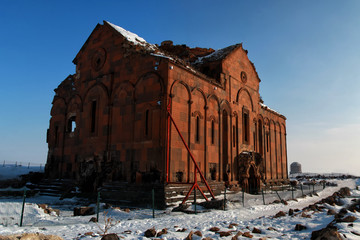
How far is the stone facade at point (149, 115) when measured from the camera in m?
16.1

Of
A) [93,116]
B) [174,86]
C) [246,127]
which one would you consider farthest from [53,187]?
[246,127]

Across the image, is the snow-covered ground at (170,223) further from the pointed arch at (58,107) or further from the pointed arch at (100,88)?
the pointed arch at (58,107)

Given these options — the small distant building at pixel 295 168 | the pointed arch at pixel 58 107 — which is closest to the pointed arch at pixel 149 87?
the pointed arch at pixel 58 107

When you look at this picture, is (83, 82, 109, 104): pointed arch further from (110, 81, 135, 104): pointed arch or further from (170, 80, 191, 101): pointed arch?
(170, 80, 191, 101): pointed arch

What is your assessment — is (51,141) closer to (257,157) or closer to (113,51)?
(113,51)

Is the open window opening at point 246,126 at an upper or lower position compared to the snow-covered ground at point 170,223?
upper

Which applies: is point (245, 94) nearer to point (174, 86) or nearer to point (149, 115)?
point (174, 86)

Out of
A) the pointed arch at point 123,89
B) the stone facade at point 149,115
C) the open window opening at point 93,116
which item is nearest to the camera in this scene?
the stone facade at point 149,115

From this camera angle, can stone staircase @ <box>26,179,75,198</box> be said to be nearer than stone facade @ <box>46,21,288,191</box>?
No

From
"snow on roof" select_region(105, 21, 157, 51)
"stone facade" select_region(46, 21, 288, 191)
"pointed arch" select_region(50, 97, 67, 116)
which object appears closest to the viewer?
"stone facade" select_region(46, 21, 288, 191)

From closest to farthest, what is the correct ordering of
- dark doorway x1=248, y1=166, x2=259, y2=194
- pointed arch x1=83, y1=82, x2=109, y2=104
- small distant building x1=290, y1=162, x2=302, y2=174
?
1. pointed arch x1=83, y1=82, x2=109, y2=104
2. dark doorway x1=248, y1=166, x2=259, y2=194
3. small distant building x1=290, y1=162, x2=302, y2=174

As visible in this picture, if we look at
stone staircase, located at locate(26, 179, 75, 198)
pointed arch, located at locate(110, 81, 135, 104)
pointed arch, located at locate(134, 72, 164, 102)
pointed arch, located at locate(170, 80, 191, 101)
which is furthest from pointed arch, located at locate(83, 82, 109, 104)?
stone staircase, located at locate(26, 179, 75, 198)

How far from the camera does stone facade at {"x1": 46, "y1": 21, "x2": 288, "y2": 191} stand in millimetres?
16062

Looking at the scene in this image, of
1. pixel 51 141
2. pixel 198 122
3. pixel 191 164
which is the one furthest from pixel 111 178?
pixel 51 141
